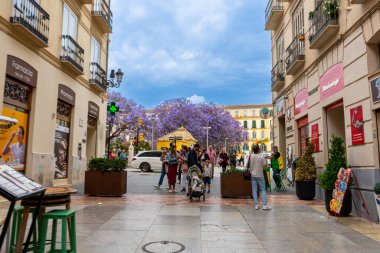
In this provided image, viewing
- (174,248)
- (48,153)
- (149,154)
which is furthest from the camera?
(149,154)

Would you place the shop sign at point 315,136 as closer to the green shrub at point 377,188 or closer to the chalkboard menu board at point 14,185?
the green shrub at point 377,188

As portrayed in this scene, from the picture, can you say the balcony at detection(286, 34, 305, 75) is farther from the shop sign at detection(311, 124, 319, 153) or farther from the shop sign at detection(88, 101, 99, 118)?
the shop sign at detection(88, 101, 99, 118)

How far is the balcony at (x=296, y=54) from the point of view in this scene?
13.0 metres

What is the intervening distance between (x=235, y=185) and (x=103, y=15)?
11.7 m

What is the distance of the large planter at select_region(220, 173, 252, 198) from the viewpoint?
1112cm

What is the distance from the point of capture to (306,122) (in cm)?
1323

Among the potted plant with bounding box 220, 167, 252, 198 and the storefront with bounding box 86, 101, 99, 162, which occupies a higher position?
the storefront with bounding box 86, 101, 99, 162

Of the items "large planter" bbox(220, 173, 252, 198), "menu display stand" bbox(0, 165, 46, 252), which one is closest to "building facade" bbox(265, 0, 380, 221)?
"large planter" bbox(220, 173, 252, 198)

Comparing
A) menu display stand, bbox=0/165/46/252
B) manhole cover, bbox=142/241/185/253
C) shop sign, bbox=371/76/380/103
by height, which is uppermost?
shop sign, bbox=371/76/380/103

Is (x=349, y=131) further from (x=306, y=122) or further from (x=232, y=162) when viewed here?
(x=232, y=162)

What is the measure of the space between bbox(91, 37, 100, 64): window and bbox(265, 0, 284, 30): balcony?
9.04 meters

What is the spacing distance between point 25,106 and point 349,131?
9969 millimetres

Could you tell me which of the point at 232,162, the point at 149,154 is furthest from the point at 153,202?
the point at 149,154

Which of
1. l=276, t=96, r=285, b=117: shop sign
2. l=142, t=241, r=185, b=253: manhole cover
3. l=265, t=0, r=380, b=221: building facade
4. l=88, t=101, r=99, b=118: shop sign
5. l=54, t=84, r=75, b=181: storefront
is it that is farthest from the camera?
l=88, t=101, r=99, b=118: shop sign
